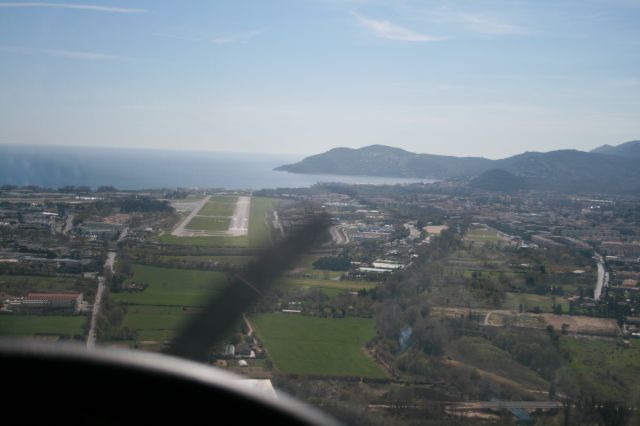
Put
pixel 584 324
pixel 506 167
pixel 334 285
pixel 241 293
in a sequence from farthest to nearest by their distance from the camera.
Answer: pixel 506 167
pixel 584 324
pixel 334 285
pixel 241 293

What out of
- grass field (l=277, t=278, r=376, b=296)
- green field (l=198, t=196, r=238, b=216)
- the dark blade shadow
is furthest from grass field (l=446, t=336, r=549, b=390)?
green field (l=198, t=196, r=238, b=216)

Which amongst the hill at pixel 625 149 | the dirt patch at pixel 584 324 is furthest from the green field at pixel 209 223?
the hill at pixel 625 149

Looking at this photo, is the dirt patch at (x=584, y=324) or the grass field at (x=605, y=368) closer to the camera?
the grass field at (x=605, y=368)

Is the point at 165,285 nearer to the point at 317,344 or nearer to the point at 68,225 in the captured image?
the point at 317,344

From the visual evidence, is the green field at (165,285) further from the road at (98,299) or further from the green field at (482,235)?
the green field at (482,235)

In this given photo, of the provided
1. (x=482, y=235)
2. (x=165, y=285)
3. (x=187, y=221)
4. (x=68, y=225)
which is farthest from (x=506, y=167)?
(x=165, y=285)

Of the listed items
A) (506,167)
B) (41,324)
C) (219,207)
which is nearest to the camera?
(41,324)

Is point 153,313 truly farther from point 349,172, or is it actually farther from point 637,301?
point 349,172

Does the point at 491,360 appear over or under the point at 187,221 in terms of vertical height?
under
